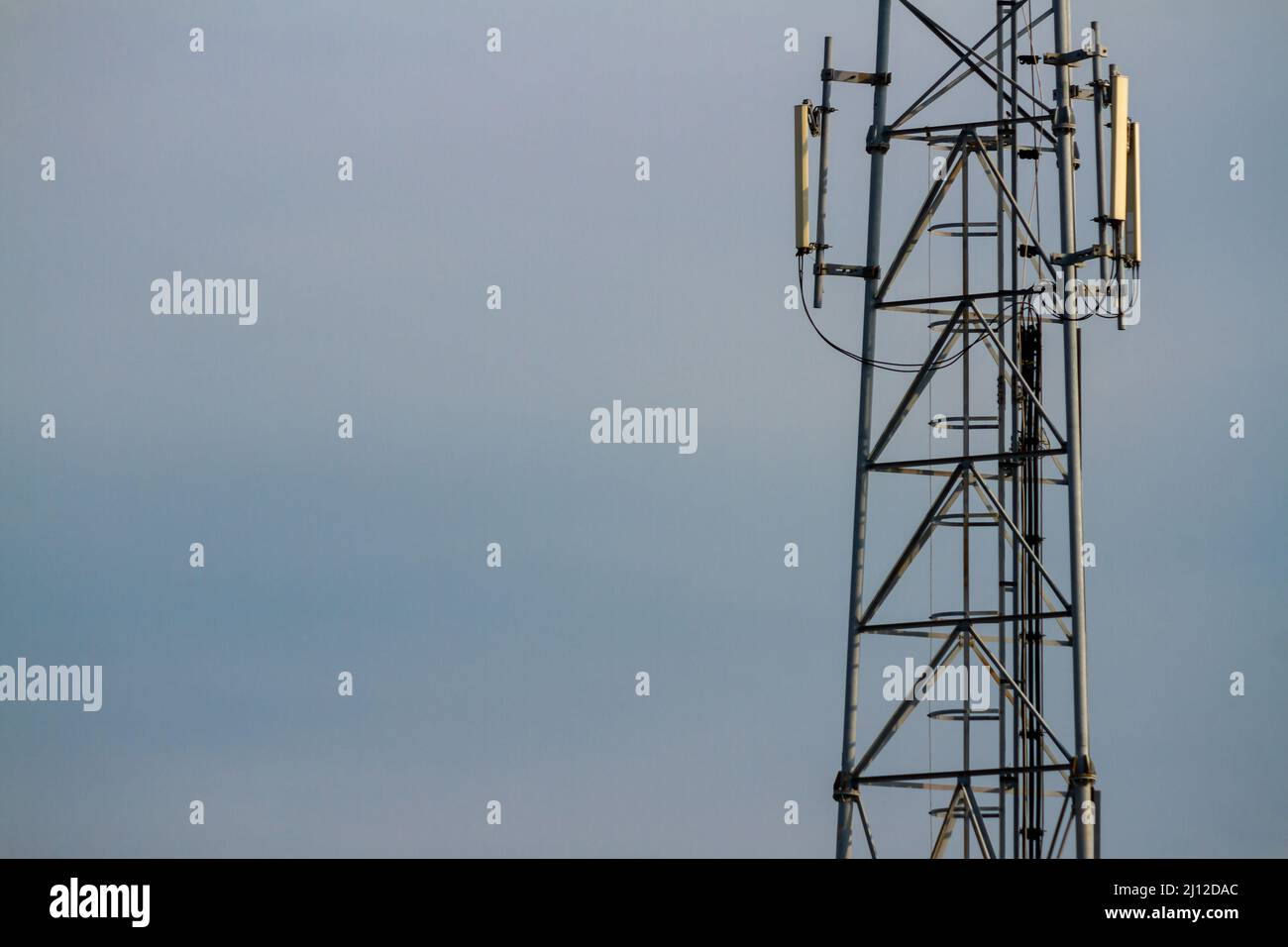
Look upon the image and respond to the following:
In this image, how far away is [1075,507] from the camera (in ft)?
129

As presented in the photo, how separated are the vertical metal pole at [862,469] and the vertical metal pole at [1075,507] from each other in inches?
132

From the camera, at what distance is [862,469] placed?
4150cm

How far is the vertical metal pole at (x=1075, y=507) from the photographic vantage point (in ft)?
128

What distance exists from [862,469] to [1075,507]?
362cm

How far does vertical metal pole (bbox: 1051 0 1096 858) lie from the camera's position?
3894cm

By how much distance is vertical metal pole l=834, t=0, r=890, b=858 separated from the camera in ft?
135

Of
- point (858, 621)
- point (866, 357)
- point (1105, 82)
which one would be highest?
point (1105, 82)

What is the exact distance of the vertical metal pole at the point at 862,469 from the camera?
4122cm

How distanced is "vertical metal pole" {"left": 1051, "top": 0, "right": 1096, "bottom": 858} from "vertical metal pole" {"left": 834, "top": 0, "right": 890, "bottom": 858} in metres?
3.35
